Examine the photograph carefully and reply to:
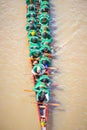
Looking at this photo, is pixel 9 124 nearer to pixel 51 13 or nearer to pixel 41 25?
pixel 41 25

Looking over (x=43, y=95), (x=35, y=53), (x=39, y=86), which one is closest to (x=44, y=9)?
(x=35, y=53)

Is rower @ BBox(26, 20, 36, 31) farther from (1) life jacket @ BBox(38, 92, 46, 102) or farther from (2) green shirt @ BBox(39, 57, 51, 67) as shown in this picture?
(1) life jacket @ BBox(38, 92, 46, 102)

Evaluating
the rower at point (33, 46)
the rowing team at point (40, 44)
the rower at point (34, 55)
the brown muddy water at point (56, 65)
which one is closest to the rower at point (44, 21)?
the rowing team at point (40, 44)

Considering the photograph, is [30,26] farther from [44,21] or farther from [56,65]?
[56,65]

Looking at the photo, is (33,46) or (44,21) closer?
(33,46)

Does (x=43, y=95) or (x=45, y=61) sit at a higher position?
(x=45, y=61)

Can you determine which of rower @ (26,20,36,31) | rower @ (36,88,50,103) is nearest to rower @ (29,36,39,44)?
rower @ (26,20,36,31)
